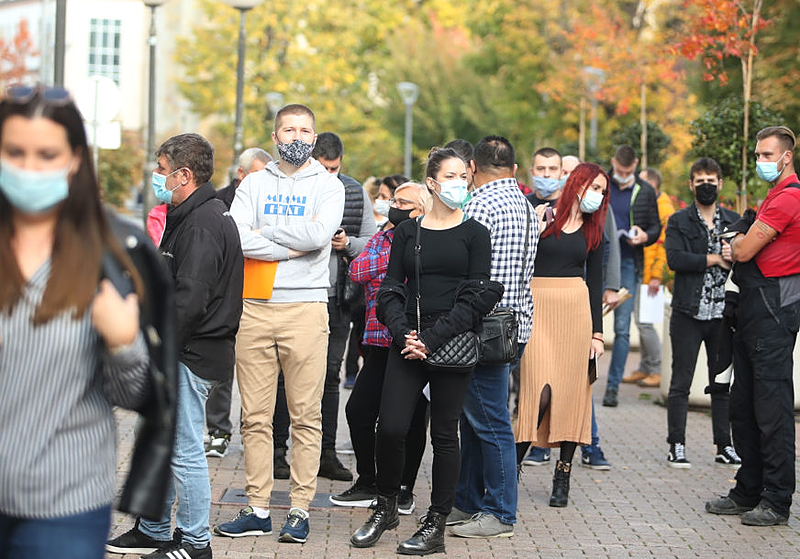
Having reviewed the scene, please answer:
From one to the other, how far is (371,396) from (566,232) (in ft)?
5.29

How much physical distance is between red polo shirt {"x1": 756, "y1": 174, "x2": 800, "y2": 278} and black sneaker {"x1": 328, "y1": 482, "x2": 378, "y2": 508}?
2716mm

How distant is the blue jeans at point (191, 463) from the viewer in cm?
592

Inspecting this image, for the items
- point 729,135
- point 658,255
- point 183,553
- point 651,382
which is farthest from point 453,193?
point 729,135

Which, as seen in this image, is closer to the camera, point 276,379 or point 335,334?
point 276,379

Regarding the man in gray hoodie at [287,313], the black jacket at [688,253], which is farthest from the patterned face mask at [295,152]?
the black jacket at [688,253]

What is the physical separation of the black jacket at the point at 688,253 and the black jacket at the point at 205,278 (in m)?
4.24

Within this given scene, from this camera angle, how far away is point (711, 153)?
13320 millimetres

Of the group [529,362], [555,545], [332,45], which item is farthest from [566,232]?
[332,45]

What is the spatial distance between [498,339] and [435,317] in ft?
1.42

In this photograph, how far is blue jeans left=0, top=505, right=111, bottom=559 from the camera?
3162mm

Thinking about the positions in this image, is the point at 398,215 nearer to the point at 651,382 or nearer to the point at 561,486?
the point at 561,486

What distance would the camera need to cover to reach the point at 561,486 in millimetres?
7879

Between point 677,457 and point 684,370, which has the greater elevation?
point 684,370

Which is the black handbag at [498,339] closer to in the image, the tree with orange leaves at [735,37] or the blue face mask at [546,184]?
the blue face mask at [546,184]
